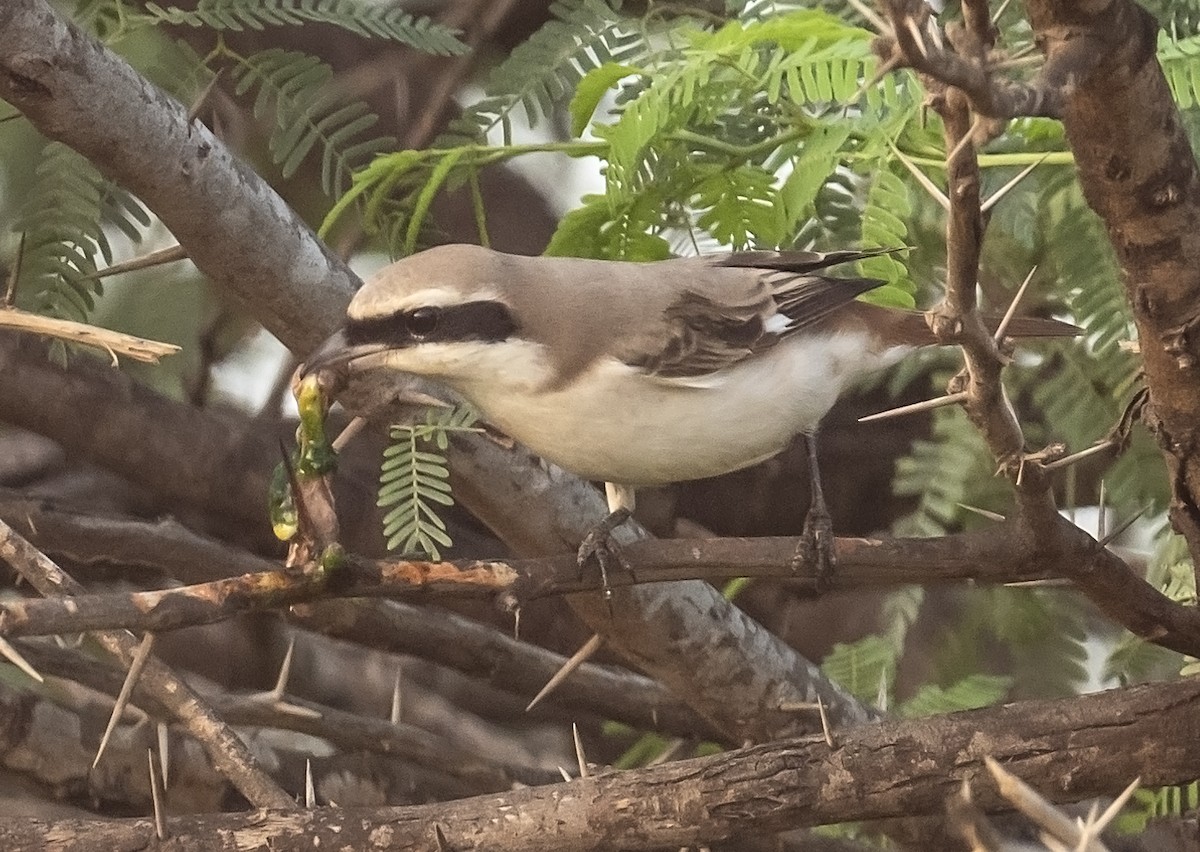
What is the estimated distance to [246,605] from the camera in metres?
1.05

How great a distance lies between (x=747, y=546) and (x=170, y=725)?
1029 mm

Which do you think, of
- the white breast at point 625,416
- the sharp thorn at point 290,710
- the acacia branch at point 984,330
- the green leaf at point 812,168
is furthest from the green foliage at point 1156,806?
the sharp thorn at point 290,710

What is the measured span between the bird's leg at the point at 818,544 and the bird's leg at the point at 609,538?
19 cm

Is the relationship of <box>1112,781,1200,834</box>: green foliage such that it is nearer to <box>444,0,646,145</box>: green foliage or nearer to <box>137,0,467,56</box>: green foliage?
<box>444,0,646,145</box>: green foliage

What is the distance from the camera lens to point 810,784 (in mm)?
1283

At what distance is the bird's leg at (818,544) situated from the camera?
1.34 m

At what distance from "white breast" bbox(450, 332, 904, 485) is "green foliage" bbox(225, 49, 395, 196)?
22.5 inches

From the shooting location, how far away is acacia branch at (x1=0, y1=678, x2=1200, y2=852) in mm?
1280

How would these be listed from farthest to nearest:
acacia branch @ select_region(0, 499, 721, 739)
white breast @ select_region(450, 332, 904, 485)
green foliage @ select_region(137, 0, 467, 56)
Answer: acacia branch @ select_region(0, 499, 721, 739), green foliage @ select_region(137, 0, 467, 56), white breast @ select_region(450, 332, 904, 485)

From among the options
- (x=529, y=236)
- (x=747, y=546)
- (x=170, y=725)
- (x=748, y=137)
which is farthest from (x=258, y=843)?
(x=529, y=236)

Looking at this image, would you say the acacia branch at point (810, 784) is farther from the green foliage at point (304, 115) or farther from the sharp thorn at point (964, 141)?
the green foliage at point (304, 115)

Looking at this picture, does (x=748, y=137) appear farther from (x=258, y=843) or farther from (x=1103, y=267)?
(x=258, y=843)

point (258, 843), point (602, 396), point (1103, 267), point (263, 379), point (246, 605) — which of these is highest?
point (263, 379)

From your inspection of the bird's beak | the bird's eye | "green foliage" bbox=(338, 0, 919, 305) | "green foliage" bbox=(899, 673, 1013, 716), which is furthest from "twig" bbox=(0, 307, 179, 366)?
"green foliage" bbox=(899, 673, 1013, 716)
